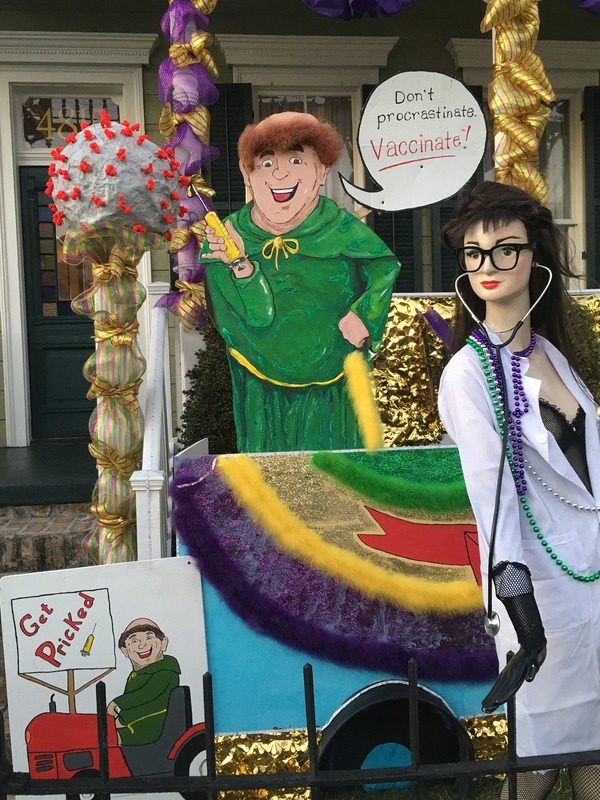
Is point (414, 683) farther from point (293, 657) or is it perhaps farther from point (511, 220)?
point (293, 657)

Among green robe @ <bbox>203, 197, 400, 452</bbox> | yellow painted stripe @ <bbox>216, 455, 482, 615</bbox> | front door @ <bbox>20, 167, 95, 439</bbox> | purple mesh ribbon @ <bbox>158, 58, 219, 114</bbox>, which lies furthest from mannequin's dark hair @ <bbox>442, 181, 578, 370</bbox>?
front door @ <bbox>20, 167, 95, 439</bbox>

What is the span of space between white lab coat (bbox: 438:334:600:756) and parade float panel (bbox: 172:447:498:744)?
2.54ft

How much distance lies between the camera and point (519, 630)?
1306 mm

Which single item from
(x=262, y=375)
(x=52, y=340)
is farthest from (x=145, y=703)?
(x=52, y=340)

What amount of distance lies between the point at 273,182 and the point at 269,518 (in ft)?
4.24

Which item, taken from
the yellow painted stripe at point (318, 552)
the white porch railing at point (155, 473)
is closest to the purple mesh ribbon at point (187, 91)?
the white porch railing at point (155, 473)

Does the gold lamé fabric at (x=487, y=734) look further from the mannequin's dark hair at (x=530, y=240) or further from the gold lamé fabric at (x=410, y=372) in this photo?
the mannequin's dark hair at (x=530, y=240)

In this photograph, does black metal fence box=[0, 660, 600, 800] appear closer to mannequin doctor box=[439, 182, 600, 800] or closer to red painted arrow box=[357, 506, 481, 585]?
mannequin doctor box=[439, 182, 600, 800]

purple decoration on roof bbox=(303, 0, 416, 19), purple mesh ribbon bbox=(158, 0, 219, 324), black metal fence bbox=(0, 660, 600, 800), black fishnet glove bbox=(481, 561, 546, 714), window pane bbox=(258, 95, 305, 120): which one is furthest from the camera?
window pane bbox=(258, 95, 305, 120)

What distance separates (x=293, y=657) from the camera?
7.30 ft

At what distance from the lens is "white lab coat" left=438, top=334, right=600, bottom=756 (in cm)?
145

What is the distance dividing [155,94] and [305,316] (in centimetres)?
375

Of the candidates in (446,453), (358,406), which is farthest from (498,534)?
(358,406)

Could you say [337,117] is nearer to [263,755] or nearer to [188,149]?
[188,149]
